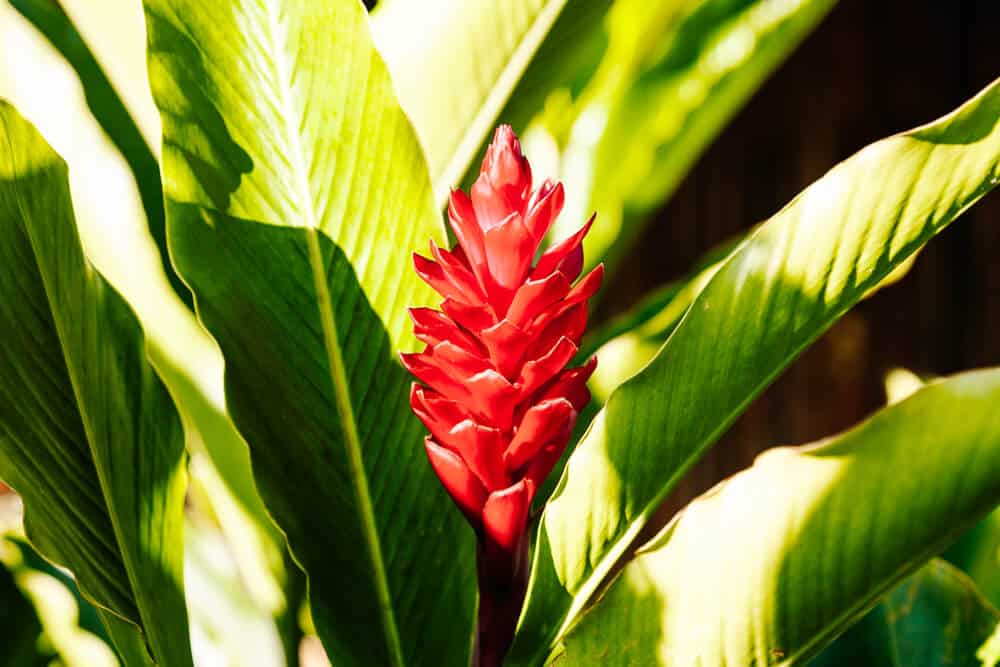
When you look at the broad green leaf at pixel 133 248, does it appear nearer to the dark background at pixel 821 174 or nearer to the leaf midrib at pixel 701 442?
the leaf midrib at pixel 701 442

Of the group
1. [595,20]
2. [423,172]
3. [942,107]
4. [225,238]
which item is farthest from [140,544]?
[942,107]

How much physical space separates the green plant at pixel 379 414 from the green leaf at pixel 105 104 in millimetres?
14

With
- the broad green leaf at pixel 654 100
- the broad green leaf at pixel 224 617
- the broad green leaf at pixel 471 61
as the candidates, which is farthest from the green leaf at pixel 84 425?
the broad green leaf at pixel 654 100

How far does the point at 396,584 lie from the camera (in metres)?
0.67

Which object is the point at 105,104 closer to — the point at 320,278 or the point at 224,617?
the point at 320,278

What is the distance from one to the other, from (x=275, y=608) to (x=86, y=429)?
11.6 inches

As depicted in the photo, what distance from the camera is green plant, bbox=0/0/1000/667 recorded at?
529mm

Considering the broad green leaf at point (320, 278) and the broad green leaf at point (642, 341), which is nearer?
the broad green leaf at point (320, 278)

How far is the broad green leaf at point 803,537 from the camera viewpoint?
52 cm

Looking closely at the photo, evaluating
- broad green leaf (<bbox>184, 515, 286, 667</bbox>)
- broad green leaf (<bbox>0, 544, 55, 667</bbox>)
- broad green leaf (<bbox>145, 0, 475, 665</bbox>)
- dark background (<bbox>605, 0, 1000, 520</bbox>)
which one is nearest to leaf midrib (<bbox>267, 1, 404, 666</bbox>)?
broad green leaf (<bbox>145, 0, 475, 665</bbox>)

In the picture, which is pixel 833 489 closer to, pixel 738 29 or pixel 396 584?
pixel 396 584

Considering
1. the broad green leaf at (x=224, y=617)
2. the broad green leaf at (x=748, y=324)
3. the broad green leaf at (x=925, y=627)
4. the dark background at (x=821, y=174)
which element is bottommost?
the dark background at (x=821, y=174)

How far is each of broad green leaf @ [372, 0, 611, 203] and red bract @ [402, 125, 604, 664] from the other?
1.00 feet

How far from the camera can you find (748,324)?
557 millimetres
